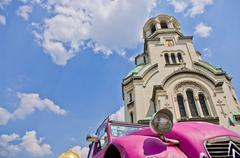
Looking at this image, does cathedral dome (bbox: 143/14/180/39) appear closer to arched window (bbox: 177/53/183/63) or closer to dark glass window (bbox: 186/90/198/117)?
arched window (bbox: 177/53/183/63)

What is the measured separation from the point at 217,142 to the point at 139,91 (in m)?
22.8

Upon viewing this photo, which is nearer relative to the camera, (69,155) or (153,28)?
(69,155)

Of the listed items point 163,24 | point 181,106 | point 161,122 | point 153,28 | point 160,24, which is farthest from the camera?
point 163,24

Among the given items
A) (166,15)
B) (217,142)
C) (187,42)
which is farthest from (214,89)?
(217,142)

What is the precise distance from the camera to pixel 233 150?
3801mm

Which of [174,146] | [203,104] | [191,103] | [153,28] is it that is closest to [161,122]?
[174,146]

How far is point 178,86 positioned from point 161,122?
69.4 feet

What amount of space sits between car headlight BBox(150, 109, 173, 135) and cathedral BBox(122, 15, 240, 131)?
61.1 feet

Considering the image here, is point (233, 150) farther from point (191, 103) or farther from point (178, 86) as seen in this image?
point (178, 86)

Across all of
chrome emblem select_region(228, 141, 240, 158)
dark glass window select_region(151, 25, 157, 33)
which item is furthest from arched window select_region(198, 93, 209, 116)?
chrome emblem select_region(228, 141, 240, 158)

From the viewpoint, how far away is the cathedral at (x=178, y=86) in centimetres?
2316

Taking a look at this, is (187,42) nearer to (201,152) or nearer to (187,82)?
(187,82)

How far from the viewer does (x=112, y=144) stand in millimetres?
4453

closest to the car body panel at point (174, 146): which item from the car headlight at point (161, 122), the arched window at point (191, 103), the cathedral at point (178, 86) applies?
the car headlight at point (161, 122)
